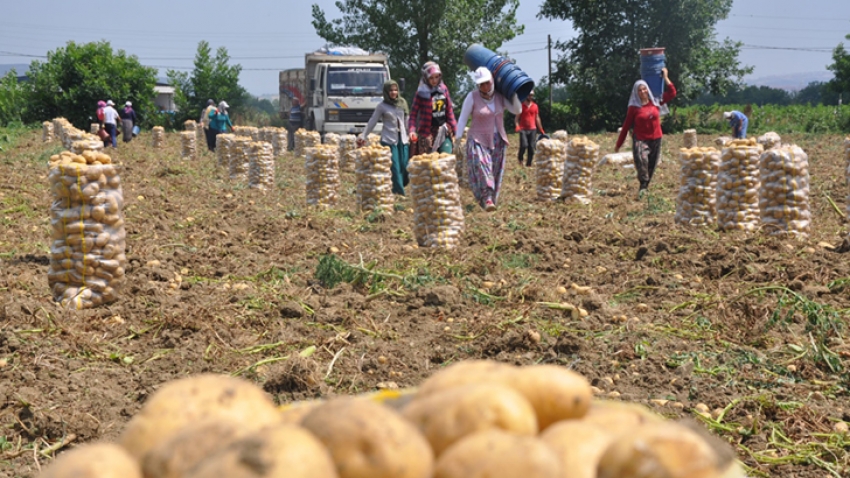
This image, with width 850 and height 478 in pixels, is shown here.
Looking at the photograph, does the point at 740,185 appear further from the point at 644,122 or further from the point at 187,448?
the point at 187,448

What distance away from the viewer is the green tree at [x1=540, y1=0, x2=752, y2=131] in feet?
126

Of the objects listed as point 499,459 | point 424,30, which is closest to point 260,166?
point 499,459

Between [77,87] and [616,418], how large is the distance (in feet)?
165

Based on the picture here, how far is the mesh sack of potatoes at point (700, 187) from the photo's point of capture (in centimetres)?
885

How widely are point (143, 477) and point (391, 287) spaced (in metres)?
5.27

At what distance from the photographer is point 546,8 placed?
137ft

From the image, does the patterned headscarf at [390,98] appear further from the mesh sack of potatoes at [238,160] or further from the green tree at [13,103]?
the green tree at [13,103]

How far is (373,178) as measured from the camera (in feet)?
35.7

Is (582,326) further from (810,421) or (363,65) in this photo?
(363,65)

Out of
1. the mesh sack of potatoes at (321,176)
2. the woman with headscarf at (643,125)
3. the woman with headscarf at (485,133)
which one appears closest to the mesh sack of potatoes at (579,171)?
the woman with headscarf at (643,125)

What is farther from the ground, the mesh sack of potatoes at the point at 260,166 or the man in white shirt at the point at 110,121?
the man in white shirt at the point at 110,121

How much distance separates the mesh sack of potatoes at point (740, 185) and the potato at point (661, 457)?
7293 millimetres

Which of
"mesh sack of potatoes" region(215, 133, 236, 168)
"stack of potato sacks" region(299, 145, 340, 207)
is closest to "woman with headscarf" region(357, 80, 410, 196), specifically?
"stack of potato sacks" region(299, 145, 340, 207)

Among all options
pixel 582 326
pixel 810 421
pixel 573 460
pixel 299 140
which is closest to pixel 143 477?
pixel 573 460
